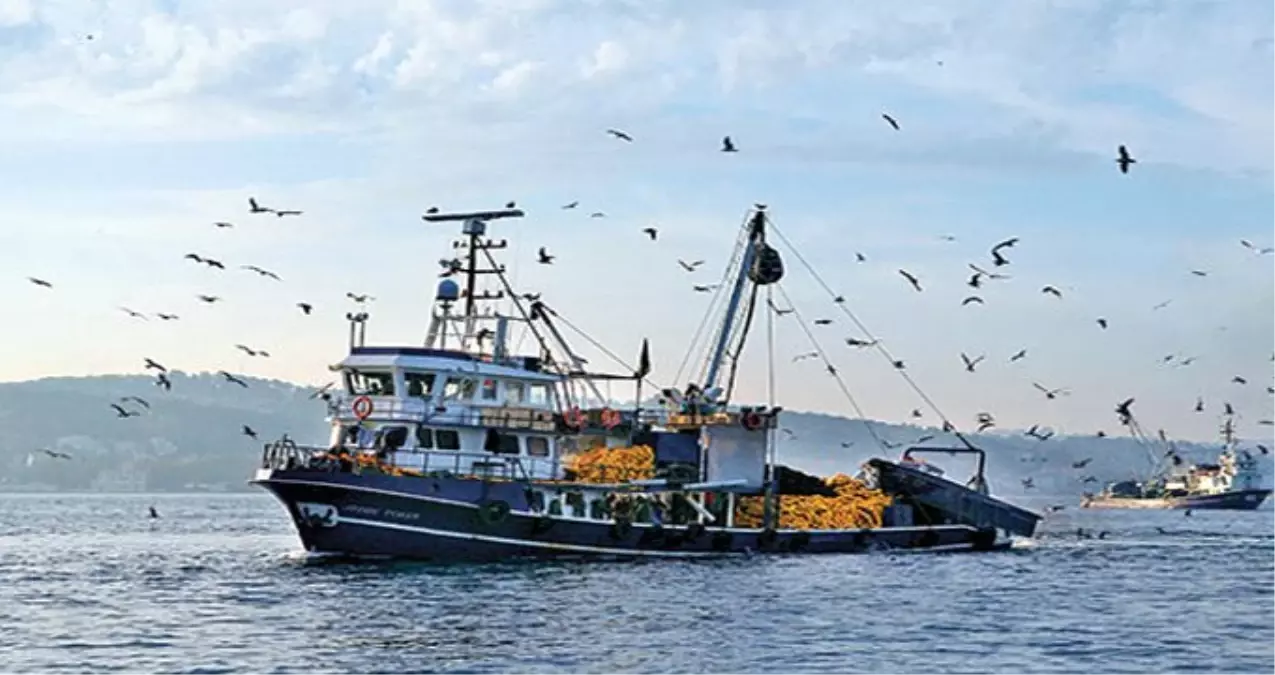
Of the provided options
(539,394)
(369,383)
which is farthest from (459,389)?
(539,394)

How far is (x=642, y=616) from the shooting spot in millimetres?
44656

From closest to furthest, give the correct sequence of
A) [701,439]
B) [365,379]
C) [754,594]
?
[754,594] → [365,379] → [701,439]

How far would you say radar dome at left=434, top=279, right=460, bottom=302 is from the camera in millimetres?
63125

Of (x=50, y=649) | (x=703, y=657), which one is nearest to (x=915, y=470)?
Result: (x=703, y=657)

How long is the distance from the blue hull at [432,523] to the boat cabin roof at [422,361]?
4606mm

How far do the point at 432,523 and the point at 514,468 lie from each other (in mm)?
4712

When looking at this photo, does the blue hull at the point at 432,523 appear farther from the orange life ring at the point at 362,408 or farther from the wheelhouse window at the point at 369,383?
the wheelhouse window at the point at 369,383

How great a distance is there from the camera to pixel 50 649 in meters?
39.2

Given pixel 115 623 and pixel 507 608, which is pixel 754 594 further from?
pixel 115 623

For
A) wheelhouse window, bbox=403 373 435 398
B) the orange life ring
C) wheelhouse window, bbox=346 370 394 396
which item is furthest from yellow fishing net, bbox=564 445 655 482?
the orange life ring

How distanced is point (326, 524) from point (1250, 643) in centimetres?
2640

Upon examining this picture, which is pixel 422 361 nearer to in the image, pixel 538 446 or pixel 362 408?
pixel 362 408

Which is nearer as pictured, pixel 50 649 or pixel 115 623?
pixel 50 649

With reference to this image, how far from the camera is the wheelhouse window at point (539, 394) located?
6188 cm
